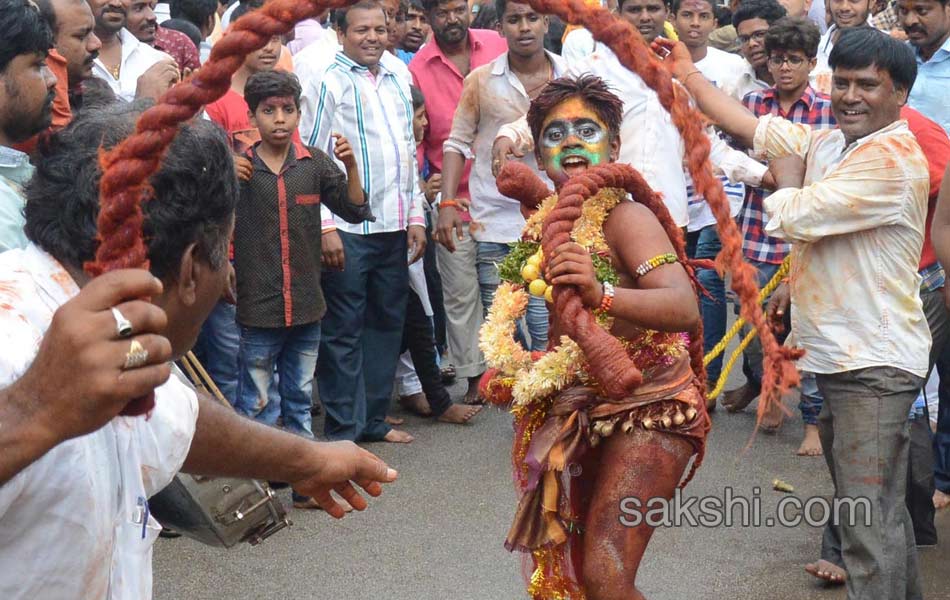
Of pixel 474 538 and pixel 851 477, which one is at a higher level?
pixel 851 477

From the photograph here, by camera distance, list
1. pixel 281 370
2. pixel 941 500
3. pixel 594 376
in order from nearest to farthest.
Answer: pixel 594 376, pixel 941 500, pixel 281 370

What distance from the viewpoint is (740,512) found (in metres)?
5.98

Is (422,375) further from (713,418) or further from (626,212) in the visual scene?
(626,212)

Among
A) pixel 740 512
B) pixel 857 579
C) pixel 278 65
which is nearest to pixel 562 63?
pixel 278 65

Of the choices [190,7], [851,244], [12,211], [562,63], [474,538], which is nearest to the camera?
[12,211]

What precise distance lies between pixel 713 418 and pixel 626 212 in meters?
3.66

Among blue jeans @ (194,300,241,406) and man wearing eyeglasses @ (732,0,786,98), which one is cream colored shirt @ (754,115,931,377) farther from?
man wearing eyeglasses @ (732,0,786,98)

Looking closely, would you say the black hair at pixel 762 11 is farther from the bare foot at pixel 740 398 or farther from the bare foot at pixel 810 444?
the bare foot at pixel 810 444

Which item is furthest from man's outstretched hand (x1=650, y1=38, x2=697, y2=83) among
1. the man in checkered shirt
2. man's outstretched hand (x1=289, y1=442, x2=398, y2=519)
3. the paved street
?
the man in checkered shirt

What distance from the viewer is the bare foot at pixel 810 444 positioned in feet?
22.1

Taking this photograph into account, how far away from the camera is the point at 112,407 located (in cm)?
165

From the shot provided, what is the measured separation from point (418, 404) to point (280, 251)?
1917 millimetres

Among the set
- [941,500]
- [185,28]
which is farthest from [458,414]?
[185,28]

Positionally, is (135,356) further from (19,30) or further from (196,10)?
(196,10)
